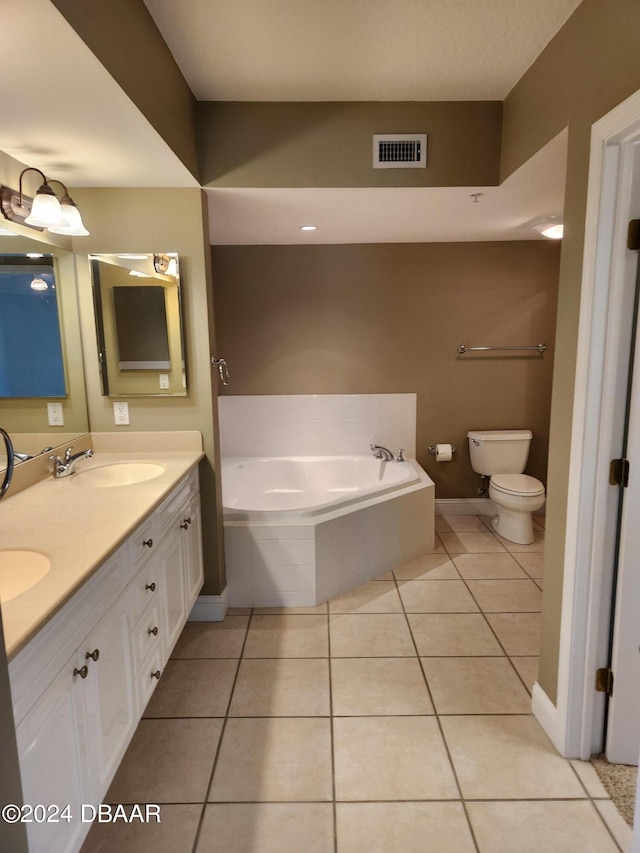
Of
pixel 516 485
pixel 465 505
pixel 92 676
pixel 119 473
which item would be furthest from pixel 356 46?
pixel 465 505

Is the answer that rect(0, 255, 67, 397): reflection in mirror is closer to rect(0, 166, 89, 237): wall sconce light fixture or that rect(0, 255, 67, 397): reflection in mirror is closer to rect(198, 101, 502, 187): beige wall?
rect(0, 166, 89, 237): wall sconce light fixture

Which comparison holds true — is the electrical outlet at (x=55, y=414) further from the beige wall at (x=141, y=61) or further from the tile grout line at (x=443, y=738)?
the tile grout line at (x=443, y=738)

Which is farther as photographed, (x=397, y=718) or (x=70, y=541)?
(x=397, y=718)

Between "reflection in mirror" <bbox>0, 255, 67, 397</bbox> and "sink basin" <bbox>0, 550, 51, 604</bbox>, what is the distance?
0.85m

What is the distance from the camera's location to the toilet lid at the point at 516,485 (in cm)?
357

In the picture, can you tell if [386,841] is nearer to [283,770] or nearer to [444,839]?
[444,839]

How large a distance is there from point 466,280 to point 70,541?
11.2ft

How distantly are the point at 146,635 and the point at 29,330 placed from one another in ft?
4.50

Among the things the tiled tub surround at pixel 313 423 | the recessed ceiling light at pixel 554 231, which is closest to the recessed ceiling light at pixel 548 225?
the recessed ceiling light at pixel 554 231

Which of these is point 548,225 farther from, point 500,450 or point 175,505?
point 175,505

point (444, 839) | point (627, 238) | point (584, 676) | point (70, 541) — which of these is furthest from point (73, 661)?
point (627, 238)

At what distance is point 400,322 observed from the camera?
397 centimetres

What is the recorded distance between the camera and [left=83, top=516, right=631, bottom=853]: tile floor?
5.10ft

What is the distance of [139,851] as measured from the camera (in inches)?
59.6
